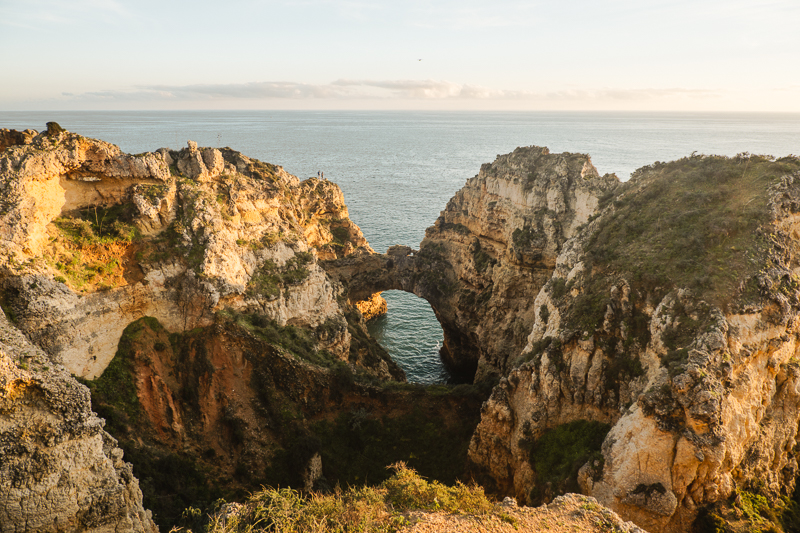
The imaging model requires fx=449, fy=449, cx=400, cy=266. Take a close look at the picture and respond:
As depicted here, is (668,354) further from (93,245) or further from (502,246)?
(93,245)

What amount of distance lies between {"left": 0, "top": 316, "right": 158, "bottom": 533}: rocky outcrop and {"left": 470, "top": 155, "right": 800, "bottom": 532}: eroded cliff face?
59.9 ft

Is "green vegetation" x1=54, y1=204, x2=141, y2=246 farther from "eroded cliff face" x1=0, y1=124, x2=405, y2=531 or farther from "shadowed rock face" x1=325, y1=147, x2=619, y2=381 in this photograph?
"shadowed rock face" x1=325, y1=147, x2=619, y2=381

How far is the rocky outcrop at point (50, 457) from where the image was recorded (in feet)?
47.5

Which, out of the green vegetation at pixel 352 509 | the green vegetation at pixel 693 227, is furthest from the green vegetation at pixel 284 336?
the green vegetation at pixel 693 227

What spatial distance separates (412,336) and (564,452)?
32.9 meters

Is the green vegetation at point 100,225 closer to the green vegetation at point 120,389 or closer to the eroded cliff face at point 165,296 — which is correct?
the eroded cliff face at point 165,296

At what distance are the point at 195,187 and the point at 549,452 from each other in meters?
28.7

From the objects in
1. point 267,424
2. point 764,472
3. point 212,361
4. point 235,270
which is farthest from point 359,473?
point 764,472

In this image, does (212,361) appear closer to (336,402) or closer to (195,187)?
(336,402)

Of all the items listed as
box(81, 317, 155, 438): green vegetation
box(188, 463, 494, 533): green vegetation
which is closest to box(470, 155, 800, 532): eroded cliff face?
box(188, 463, 494, 533): green vegetation

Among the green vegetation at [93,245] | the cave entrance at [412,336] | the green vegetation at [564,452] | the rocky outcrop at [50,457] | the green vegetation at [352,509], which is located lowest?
the cave entrance at [412,336]

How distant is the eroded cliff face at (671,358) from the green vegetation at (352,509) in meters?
6.22

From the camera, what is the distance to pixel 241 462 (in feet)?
88.9

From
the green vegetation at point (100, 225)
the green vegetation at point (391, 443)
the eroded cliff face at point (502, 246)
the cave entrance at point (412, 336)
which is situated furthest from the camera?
the cave entrance at point (412, 336)
